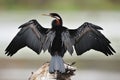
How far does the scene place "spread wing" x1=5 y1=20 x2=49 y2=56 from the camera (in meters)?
3.07

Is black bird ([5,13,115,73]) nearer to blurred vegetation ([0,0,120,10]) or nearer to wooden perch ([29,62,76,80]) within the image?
wooden perch ([29,62,76,80])

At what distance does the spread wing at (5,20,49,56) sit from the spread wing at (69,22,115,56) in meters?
0.14

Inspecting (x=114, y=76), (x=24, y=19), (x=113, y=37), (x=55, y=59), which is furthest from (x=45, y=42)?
(x=24, y=19)

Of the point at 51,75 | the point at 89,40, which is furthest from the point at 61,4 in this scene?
the point at 51,75

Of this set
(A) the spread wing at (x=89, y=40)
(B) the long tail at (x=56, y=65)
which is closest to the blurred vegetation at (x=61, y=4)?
(A) the spread wing at (x=89, y=40)

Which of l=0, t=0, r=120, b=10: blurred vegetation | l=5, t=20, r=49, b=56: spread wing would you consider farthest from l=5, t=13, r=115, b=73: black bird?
l=0, t=0, r=120, b=10: blurred vegetation

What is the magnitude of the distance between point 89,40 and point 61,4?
2.27 meters

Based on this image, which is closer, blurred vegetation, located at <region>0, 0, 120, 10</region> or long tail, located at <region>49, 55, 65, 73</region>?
long tail, located at <region>49, 55, 65, 73</region>

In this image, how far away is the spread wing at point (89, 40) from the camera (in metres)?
3.07

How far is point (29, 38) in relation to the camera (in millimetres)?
3107

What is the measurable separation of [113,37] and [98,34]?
1493mm

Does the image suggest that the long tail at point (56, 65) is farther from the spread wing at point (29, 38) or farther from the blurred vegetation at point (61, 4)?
the blurred vegetation at point (61, 4)

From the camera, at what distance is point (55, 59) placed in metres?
3.01

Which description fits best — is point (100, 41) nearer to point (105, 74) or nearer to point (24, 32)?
point (24, 32)
